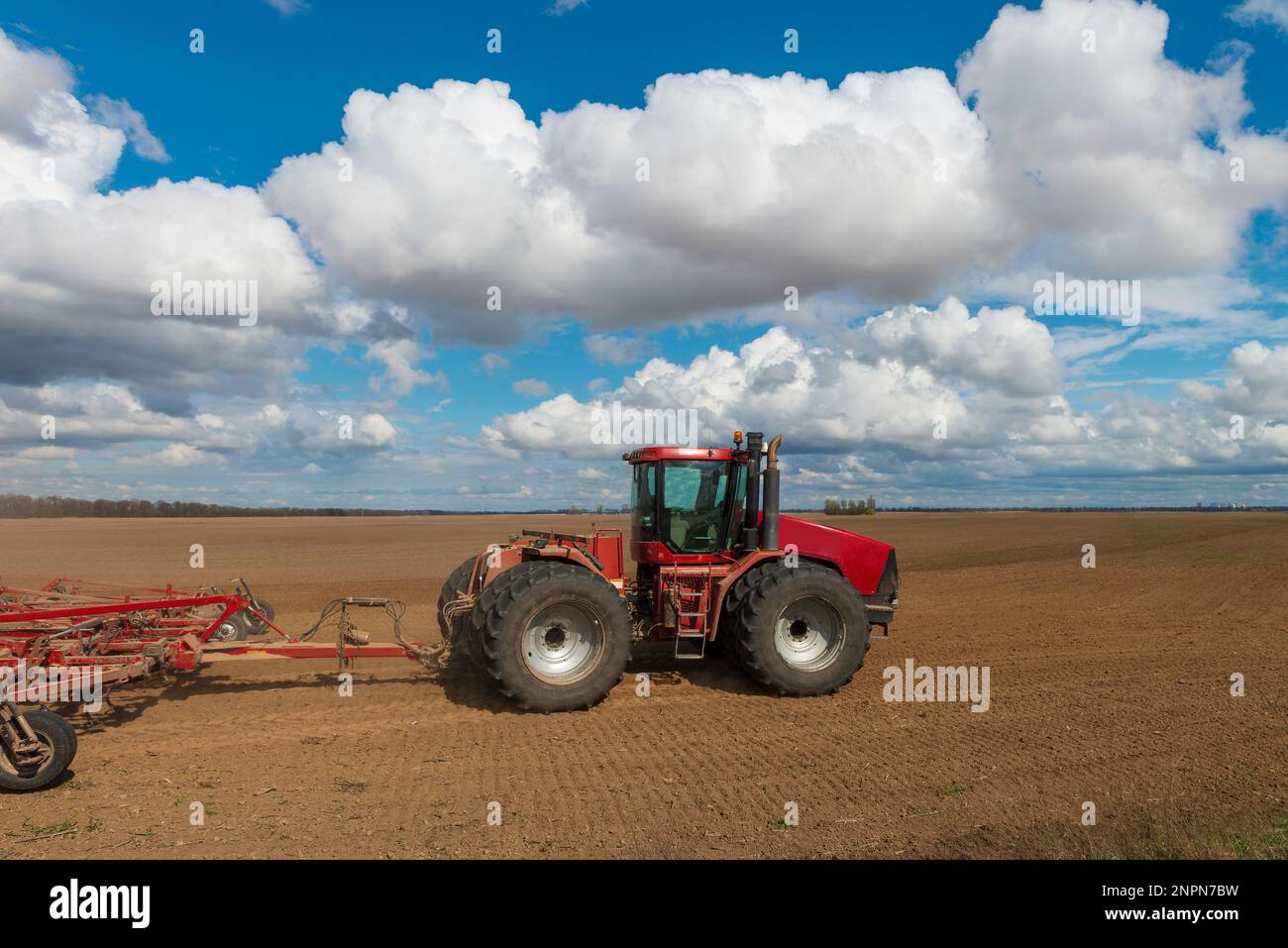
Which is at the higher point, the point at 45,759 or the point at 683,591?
the point at 683,591

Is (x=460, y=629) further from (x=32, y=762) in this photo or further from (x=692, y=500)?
(x=32, y=762)

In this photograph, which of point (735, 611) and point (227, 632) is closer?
point (735, 611)

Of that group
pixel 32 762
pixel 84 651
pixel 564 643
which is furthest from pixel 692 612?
pixel 32 762

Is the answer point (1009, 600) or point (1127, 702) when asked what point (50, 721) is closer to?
point (1127, 702)

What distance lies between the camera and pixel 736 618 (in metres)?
8.18

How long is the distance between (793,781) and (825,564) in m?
3.65

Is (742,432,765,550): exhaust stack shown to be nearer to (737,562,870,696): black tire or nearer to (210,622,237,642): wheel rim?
(737,562,870,696): black tire

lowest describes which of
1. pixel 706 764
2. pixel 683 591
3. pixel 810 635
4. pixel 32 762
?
pixel 706 764

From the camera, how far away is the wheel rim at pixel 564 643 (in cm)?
767

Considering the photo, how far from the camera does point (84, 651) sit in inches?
263

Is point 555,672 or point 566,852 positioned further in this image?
point 555,672

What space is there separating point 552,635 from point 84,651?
3875 millimetres

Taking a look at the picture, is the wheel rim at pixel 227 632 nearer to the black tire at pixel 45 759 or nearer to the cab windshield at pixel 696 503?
the black tire at pixel 45 759
